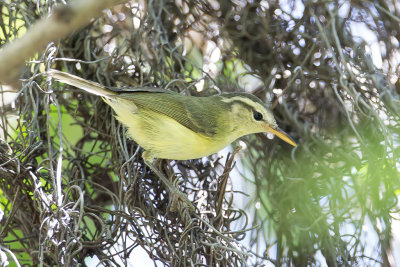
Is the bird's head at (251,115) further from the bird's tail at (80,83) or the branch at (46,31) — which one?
the branch at (46,31)

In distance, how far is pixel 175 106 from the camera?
2.80 meters

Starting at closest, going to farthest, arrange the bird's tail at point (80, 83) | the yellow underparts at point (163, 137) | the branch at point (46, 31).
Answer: the branch at point (46, 31)
the bird's tail at point (80, 83)
the yellow underparts at point (163, 137)

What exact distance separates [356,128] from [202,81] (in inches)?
37.5

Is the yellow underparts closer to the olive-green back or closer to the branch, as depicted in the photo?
the olive-green back

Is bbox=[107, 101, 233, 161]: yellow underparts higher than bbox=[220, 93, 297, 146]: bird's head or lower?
lower

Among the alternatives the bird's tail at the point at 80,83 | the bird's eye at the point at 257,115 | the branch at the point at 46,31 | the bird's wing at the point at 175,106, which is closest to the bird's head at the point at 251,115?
the bird's eye at the point at 257,115

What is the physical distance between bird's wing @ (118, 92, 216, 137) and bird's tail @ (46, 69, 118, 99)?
107 mm

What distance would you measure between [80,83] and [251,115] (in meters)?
0.94

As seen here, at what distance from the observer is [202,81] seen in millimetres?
3227

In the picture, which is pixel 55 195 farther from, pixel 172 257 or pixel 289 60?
pixel 289 60

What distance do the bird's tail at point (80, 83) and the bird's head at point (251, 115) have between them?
0.66 metres

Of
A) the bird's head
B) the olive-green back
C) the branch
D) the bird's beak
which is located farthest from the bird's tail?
the branch

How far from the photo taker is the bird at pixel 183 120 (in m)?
2.70

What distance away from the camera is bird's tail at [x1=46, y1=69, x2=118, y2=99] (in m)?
2.40
